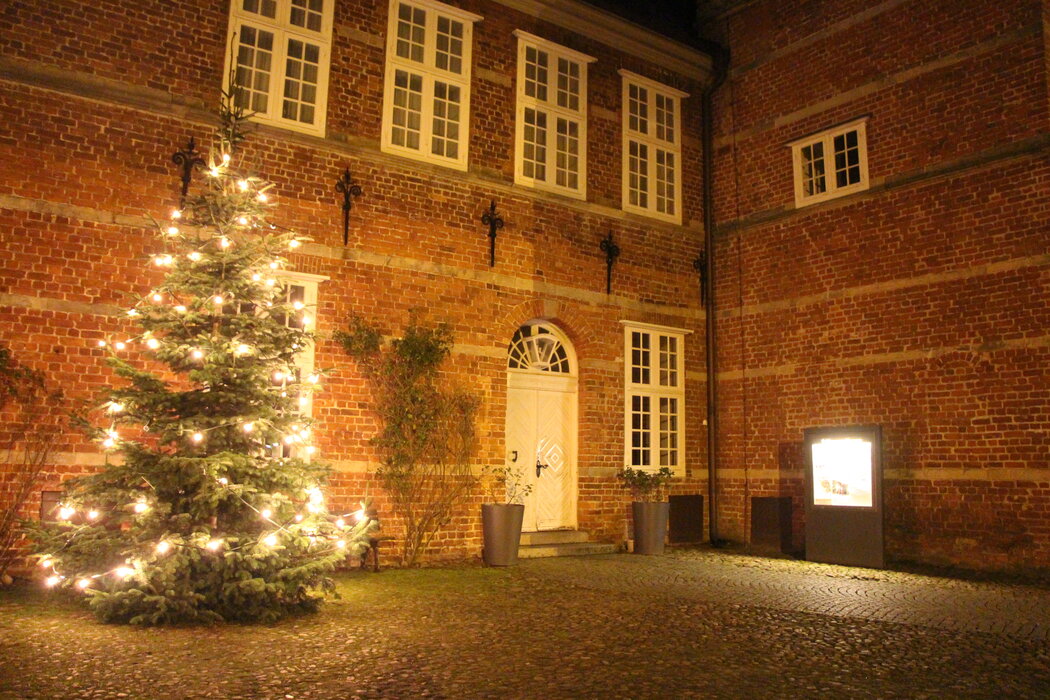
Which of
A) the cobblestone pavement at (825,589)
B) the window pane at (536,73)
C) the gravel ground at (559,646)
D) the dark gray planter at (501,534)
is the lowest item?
the gravel ground at (559,646)

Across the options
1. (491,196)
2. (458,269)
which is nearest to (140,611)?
(458,269)

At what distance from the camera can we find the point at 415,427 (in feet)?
31.7

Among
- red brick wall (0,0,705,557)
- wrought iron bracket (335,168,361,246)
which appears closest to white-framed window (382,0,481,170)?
red brick wall (0,0,705,557)

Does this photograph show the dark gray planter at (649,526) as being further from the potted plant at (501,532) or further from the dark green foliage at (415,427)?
the dark green foliage at (415,427)

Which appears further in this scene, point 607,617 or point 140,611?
point 607,617

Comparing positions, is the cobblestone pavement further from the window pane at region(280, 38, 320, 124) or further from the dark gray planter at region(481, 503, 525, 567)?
the window pane at region(280, 38, 320, 124)

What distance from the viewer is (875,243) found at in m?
11.0

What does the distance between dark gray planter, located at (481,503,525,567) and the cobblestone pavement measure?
0.30 meters

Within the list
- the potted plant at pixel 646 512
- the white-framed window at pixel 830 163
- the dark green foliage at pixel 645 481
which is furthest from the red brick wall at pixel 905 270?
the potted plant at pixel 646 512

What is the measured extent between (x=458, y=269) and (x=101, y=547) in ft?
18.5

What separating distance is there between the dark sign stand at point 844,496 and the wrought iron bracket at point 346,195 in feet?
21.3

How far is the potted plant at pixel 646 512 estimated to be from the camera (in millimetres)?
11172

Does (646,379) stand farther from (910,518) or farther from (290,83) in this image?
(290,83)

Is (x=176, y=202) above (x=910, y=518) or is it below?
above
